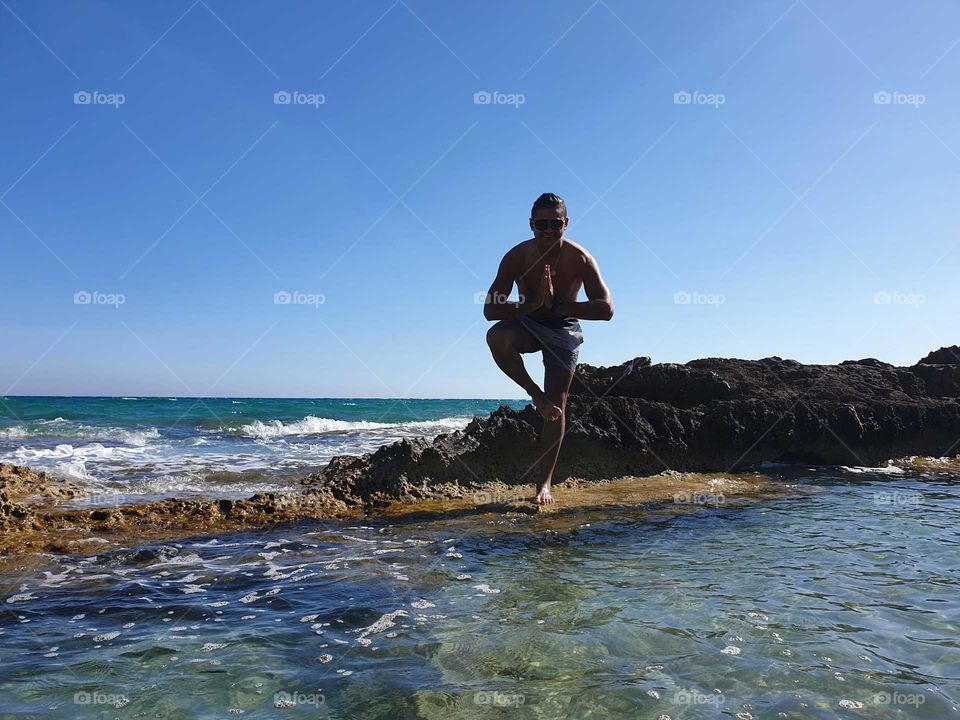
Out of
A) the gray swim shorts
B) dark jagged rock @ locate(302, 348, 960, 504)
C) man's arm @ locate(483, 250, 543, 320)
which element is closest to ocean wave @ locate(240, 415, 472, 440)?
dark jagged rock @ locate(302, 348, 960, 504)

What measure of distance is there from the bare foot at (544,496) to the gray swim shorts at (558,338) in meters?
1.01

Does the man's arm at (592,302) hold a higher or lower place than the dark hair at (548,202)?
lower

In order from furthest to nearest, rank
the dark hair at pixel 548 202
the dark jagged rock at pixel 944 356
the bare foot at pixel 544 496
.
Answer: the dark jagged rock at pixel 944 356, the bare foot at pixel 544 496, the dark hair at pixel 548 202

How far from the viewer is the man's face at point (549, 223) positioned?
4.85 metres

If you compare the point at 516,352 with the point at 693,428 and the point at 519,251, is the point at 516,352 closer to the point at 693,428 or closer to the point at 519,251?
the point at 519,251

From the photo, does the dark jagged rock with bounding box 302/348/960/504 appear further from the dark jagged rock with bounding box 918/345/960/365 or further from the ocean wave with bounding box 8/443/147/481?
the ocean wave with bounding box 8/443/147/481

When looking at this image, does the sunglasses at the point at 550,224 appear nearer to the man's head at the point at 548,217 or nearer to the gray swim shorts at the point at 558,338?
the man's head at the point at 548,217

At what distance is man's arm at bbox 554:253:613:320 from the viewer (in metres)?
4.96

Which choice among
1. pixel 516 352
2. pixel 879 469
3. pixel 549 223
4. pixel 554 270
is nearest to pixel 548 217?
pixel 549 223

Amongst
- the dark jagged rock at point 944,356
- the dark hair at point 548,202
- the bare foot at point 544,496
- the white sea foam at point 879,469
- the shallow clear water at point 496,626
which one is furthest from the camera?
the dark jagged rock at point 944,356

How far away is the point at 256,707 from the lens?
2.11 metres

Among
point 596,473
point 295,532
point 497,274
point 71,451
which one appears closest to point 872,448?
point 596,473

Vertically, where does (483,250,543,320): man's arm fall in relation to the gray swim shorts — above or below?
above

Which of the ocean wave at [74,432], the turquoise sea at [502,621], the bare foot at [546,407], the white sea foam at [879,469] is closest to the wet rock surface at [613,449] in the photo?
the white sea foam at [879,469]
